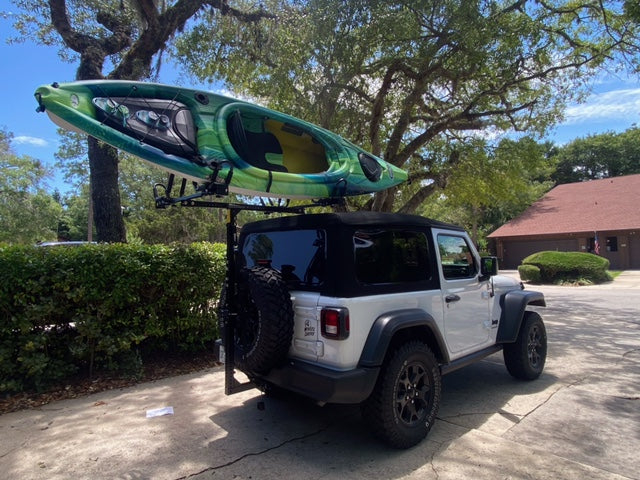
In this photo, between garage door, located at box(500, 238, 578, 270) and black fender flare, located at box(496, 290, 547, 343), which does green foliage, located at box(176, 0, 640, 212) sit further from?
garage door, located at box(500, 238, 578, 270)

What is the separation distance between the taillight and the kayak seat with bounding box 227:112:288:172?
175 centimetres

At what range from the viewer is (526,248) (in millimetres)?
30078

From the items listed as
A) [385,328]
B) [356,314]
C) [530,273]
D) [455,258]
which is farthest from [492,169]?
[530,273]

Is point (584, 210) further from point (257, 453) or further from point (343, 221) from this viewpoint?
point (257, 453)

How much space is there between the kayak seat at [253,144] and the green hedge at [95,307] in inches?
89.4

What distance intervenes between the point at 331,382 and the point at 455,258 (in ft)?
6.98

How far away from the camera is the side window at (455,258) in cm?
417

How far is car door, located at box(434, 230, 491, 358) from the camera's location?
13.3 feet

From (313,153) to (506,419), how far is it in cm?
354

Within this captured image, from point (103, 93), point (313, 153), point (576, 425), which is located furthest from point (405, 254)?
point (103, 93)

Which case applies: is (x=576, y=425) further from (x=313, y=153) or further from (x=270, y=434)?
(x=313, y=153)

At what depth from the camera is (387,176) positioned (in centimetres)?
544

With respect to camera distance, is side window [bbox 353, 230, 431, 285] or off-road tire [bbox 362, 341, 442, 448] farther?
side window [bbox 353, 230, 431, 285]

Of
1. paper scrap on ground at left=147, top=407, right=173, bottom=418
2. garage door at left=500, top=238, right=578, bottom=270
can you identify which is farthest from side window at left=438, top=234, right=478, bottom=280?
garage door at left=500, top=238, right=578, bottom=270
